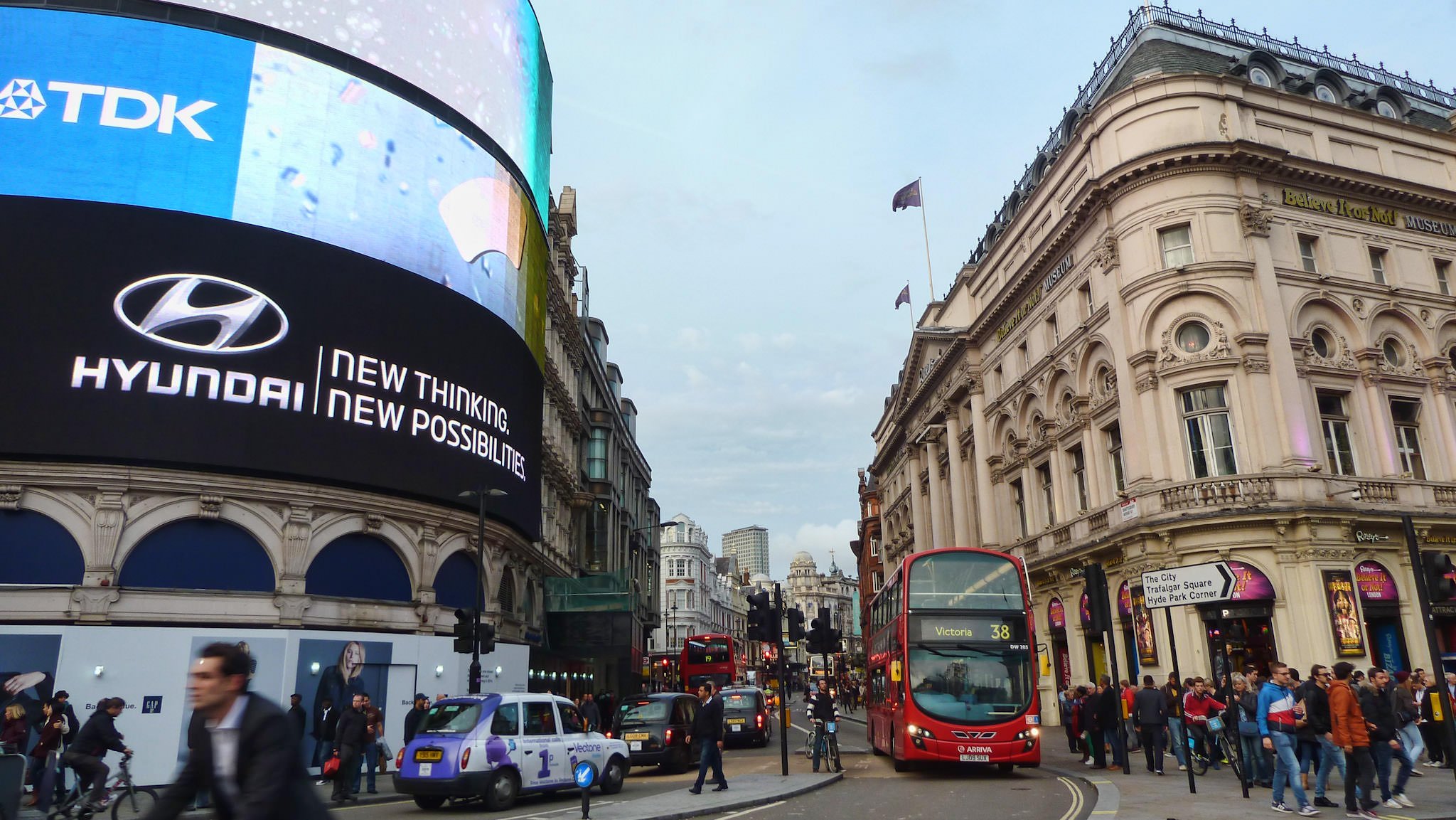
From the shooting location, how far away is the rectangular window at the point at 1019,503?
42344 millimetres

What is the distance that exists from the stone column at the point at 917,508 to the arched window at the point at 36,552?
153ft

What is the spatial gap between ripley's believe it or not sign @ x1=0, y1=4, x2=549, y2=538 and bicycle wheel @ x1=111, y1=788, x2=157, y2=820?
Result: 28.3ft

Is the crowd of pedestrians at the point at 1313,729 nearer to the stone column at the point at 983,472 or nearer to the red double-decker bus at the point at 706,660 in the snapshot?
the stone column at the point at 983,472

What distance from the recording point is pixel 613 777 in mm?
17547

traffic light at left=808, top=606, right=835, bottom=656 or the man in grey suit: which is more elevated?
traffic light at left=808, top=606, right=835, bottom=656

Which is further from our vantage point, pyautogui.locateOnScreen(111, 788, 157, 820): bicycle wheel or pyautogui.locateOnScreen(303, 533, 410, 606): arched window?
pyautogui.locateOnScreen(303, 533, 410, 606): arched window

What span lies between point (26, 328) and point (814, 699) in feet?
66.0

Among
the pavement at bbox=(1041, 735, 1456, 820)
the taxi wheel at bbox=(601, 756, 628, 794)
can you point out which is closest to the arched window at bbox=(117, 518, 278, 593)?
the taxi wheel at bbox=(601, 756, 628, 794)

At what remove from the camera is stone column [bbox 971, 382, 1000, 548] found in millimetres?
44625

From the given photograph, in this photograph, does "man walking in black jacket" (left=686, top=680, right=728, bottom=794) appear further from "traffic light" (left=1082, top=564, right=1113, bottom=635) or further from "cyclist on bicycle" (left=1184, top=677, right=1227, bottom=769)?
"cyclist on bicycle" (left=1184, top=677, right=1227, bottom=769)

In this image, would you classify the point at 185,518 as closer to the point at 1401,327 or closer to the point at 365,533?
the point at 365,533

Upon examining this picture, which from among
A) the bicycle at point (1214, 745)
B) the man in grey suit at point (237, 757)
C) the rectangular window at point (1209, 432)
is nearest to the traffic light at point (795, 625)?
the bicycle at point (1214, 745)

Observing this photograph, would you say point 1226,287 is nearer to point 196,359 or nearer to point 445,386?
point 445,386

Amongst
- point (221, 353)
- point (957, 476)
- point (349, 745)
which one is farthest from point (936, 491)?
point (349, 745)
